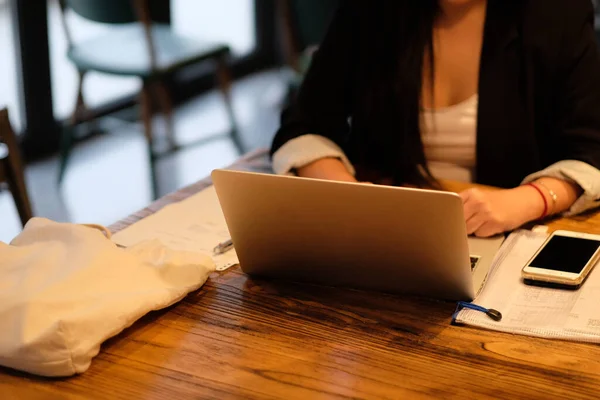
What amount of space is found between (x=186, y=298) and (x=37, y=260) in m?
0.20

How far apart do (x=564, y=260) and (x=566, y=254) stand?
20 millimetres

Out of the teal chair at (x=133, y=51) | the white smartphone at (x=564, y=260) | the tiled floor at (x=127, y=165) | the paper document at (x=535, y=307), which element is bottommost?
the tiled floor at (x=127, y=165)

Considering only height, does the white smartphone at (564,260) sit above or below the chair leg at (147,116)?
above

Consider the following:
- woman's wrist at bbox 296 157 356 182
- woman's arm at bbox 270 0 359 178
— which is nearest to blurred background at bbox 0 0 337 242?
woman's arm at bbox 270 0 359 178

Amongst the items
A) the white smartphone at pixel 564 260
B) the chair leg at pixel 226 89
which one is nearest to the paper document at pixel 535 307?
the white smartphone at pixel 564 260

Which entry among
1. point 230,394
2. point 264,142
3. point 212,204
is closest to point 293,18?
point 264,142

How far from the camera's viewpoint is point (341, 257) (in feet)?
3.80

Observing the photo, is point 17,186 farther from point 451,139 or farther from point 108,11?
point 108,11

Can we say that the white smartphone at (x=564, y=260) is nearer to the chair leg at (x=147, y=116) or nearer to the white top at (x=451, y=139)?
the white top at (x=451, y=139)

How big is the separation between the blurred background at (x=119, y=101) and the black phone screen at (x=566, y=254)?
206 centimetres

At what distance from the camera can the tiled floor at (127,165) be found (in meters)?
3.39

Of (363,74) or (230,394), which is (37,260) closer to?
(230,394)

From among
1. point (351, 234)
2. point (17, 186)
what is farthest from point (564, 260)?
point (17, 186)

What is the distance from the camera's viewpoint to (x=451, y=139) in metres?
1.66
